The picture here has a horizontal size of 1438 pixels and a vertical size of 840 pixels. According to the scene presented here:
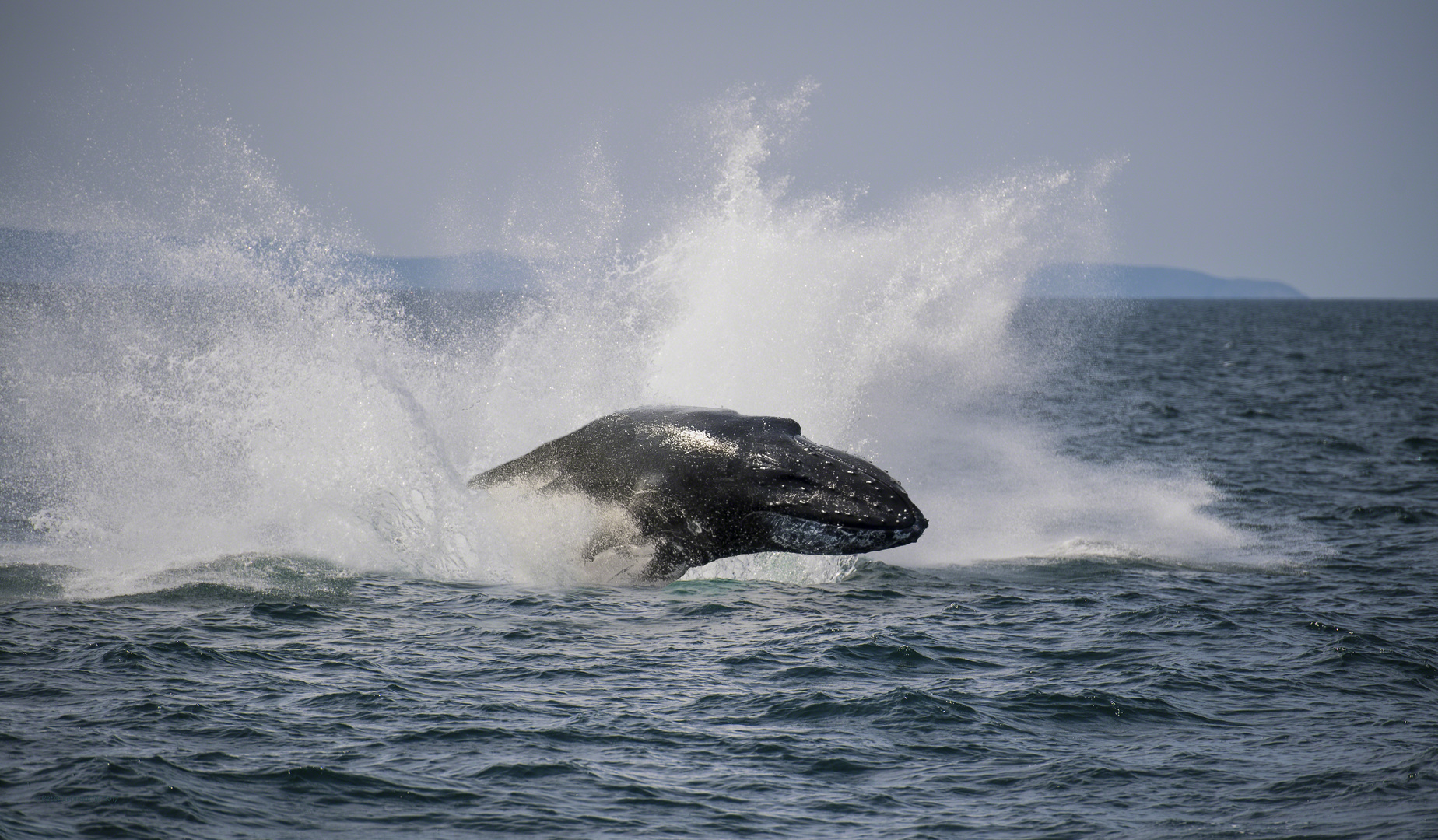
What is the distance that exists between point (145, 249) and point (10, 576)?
7989 millimetres

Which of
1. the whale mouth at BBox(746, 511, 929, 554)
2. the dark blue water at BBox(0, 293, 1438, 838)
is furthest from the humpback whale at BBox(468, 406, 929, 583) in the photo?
the dark blue water at BBox(0, 293, 1438, 838)

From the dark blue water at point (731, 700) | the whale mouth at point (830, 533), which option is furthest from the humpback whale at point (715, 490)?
the dark blue water at point (731, 700)

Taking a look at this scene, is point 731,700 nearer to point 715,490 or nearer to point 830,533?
point 830,533

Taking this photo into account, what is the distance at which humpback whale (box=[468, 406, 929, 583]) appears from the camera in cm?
1201

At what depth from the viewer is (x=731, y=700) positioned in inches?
383

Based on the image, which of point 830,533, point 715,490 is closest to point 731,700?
point 830,533

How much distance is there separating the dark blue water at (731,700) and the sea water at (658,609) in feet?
0.15

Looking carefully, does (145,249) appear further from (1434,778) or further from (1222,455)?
(1222,455)

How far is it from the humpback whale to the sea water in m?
0.52

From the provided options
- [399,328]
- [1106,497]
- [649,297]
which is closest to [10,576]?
[399,328]

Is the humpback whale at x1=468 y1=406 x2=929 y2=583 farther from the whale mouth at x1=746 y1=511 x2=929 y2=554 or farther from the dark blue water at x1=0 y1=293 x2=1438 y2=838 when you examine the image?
the dark blue water at x1=0 y1=293 x2=1438 y2=838

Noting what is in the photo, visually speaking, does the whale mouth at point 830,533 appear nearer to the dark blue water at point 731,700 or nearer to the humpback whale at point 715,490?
the humpback whale at point 715,490

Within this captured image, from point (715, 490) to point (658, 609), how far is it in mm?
1433

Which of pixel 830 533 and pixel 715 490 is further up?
pixel 715 490
